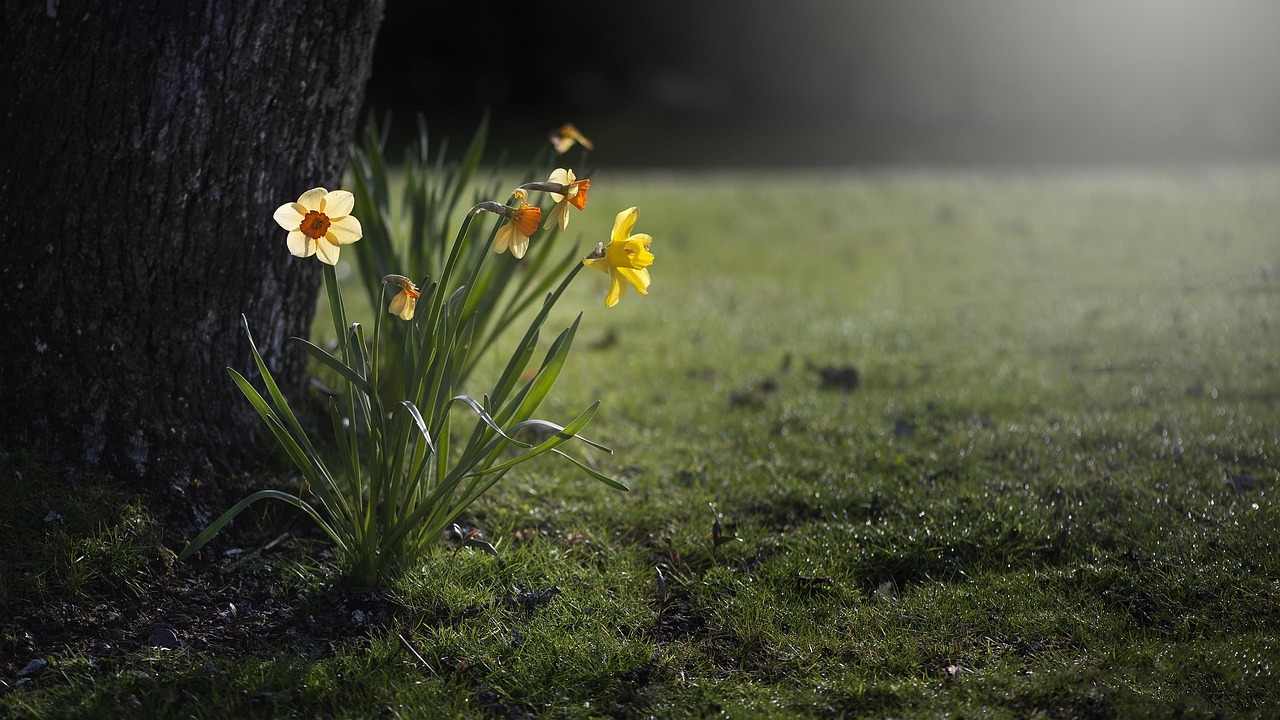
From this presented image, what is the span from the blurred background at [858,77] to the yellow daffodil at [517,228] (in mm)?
8796

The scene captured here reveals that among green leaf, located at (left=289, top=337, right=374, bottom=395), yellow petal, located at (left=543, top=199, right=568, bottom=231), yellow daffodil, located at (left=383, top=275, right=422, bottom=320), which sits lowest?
green leaf, located at (left=289, top=337, right=374, bottom=395)

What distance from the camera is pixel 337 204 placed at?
199cm

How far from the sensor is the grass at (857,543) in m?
1.97

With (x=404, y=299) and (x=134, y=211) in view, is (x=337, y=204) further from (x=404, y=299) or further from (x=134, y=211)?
(x=134, y=211)

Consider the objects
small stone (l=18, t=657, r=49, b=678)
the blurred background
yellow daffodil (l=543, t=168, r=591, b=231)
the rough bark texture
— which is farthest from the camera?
the blurred background

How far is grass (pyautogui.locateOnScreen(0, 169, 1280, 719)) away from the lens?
197 centimetres

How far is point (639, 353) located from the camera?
4164mm

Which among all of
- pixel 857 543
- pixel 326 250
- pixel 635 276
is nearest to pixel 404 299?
pixel 326 250

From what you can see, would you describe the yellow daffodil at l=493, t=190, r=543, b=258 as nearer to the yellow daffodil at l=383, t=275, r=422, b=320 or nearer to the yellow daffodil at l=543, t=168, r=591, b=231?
the yellow daffodil at l=543, t=168, r=591, b=231

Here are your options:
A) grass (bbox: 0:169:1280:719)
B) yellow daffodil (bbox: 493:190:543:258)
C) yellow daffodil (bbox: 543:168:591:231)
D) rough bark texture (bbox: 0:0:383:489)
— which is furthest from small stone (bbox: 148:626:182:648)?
yellow daffodil (bbox: 543:168:591:231)

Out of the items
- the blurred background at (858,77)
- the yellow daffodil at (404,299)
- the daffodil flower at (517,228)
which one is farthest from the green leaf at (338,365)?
the blurred background at (858,77)

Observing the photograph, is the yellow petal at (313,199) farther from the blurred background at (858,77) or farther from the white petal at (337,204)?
the blurred background at (858,77)

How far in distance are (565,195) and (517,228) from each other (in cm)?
12

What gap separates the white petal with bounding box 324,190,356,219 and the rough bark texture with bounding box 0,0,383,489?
65 centimetres
